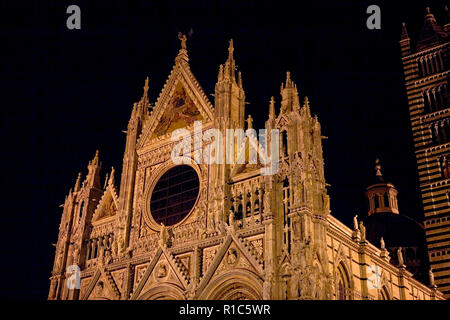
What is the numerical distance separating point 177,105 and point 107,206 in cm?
669

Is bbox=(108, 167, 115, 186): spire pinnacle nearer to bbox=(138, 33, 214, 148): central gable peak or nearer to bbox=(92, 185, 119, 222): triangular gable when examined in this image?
bbox=(92, 185, 119, 222): triangular gable

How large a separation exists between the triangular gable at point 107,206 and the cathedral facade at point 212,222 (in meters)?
0.06

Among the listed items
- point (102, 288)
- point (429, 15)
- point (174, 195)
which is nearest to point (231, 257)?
point (174, 195)

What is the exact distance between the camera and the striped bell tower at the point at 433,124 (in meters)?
34.6

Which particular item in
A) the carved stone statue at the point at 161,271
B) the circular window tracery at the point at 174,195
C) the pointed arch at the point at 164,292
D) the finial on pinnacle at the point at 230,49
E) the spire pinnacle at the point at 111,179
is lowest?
the pointed arch at the point at 164,292

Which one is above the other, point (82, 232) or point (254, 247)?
point (82, 232)

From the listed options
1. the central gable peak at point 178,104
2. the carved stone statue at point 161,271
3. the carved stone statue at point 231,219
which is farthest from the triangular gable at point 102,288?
the central gable peak at point 178,104

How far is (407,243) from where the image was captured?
42031mm

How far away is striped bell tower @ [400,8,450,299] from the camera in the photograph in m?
34.6

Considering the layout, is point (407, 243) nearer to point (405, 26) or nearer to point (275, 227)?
point (405, 26)

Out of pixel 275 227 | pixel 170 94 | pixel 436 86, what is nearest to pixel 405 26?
pixel 436 86

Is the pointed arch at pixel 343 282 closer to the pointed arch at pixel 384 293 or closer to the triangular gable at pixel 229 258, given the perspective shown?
the triangular gable at pixel 229 258

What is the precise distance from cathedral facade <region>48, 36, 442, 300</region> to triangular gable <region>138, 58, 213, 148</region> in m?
0.06

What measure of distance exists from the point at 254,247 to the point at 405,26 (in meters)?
28.9
